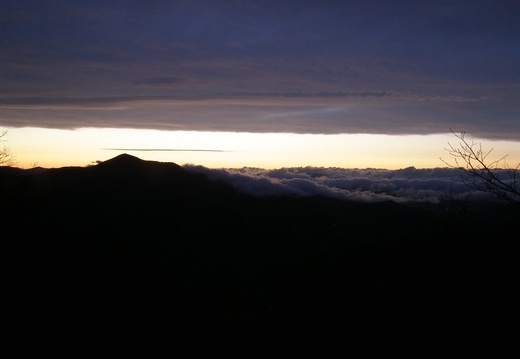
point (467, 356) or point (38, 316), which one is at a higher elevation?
point (38, 316)

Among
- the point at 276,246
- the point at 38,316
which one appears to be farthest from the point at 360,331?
the point at 276,246

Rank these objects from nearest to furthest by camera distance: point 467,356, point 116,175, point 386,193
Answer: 1. point 467,356
2. point 116,175
3. point 386,193

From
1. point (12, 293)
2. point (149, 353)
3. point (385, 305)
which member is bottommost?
point (385, 305)

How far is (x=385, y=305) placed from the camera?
45.6m

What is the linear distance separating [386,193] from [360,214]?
121 feet

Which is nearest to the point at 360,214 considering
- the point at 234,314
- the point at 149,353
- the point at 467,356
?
the point at 234,314

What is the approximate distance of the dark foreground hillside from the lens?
23844mm

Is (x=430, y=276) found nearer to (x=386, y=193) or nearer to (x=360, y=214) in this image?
(x=360, y=214)

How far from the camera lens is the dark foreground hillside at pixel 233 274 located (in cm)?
2384

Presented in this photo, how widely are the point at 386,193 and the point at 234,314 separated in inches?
3598

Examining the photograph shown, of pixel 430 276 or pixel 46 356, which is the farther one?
pixel 430 276

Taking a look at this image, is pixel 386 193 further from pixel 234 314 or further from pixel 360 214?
pixel 234 314

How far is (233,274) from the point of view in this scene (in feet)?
174

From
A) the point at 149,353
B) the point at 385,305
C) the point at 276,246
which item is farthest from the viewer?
the point at 276,246
